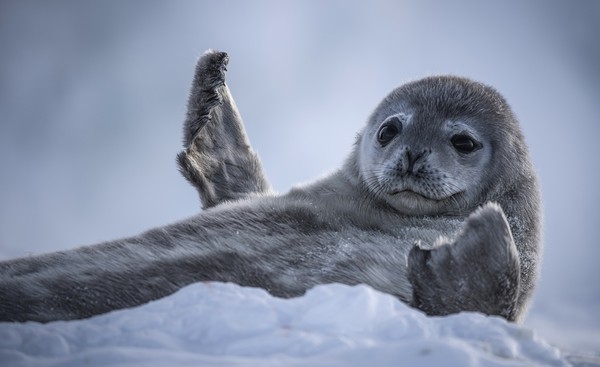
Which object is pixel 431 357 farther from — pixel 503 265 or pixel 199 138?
pixel 199 138

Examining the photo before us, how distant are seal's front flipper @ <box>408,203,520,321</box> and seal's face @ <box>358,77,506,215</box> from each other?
106 cm

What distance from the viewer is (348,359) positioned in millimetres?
2277

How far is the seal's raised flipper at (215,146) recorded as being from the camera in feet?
16.7

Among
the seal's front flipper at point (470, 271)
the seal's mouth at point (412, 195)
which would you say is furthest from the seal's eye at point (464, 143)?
the seal's front flipper at point (470, 271)

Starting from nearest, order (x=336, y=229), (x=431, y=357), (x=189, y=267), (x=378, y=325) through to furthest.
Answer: (x=431, y=357) < (x=378, y=325) < (x=189, y=267) < (x=336, y=229)

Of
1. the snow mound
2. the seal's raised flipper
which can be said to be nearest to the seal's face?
the seal's raised flipper

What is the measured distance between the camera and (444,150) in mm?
4270

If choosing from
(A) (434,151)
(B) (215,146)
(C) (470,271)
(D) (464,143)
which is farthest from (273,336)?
(B) (215,146)

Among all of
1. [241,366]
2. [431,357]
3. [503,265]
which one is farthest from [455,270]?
[241,366]

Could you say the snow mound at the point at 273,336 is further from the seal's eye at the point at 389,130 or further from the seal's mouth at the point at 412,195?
the seal's eye at the point at 389,130

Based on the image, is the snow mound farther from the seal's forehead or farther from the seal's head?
the seal's forehead

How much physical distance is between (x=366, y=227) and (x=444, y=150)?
0.78 meters

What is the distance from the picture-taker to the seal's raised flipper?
5090mm

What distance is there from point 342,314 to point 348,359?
0.34m
